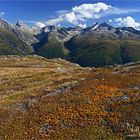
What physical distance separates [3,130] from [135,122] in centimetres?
1231

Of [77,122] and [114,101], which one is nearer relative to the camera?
[77,122]

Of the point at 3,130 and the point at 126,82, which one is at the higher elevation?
the point at 126,82

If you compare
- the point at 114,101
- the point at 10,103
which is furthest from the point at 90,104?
the point at 10,103

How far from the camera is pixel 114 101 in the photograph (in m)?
38.4

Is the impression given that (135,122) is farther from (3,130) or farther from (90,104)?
(3,130)

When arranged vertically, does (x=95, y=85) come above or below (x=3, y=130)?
above

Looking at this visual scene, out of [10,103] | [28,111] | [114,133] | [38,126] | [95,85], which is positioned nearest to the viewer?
[114,133]

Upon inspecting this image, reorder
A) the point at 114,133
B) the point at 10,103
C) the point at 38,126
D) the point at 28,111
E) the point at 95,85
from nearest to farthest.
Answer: the point at 114,133
the point at 38,126
the point at 28,111
the point at 10,103
the point at 95,85

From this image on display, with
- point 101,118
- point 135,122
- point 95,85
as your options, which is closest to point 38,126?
point 101,118

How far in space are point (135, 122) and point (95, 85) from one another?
42.2 feet

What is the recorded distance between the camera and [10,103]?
4112 cm

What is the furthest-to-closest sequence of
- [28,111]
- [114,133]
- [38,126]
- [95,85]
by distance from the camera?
1. [95,85]
2. [28,111]
3. [38,126]
4. [114,133]

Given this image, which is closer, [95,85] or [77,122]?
[77,122]

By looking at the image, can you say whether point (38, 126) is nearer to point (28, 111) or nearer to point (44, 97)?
point (28, 111)
